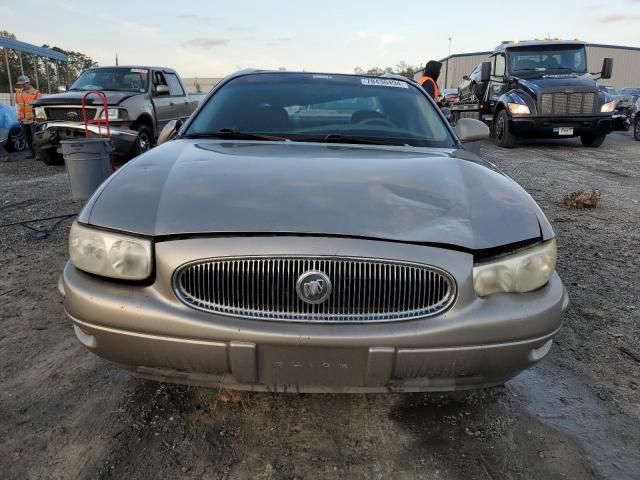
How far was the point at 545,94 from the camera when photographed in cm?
1130

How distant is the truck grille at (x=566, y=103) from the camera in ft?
36.9

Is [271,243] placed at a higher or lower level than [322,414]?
higher

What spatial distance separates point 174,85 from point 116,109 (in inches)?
102

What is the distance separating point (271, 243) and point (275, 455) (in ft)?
2.79

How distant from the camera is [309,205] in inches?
75.4

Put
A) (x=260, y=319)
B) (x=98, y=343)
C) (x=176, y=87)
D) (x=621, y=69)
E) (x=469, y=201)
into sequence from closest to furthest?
(x=260, y=319), (x=98, y=343), (x=469, y=201), (x=176, y=87), (x=621, y=69)

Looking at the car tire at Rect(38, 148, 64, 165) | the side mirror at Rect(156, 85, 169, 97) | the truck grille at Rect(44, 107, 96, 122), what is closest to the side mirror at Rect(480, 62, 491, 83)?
the side mirror at Rect(156, 85, 169, 97)

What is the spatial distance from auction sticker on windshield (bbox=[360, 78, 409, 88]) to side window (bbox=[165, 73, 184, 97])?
302 inches

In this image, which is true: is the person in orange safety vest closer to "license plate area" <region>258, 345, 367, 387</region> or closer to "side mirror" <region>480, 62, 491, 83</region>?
"side mirror" <region>480, 62, 491, 83</region>

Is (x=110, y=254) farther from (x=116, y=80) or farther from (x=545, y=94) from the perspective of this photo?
(x=545, y=94)

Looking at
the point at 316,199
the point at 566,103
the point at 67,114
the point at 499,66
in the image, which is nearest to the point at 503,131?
the point at 566,103

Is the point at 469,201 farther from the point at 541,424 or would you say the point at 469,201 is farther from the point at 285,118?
the point at 285,118

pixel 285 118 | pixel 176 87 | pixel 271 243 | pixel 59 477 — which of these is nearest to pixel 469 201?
pixel 271 243

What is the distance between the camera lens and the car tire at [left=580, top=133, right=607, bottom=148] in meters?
12.4
